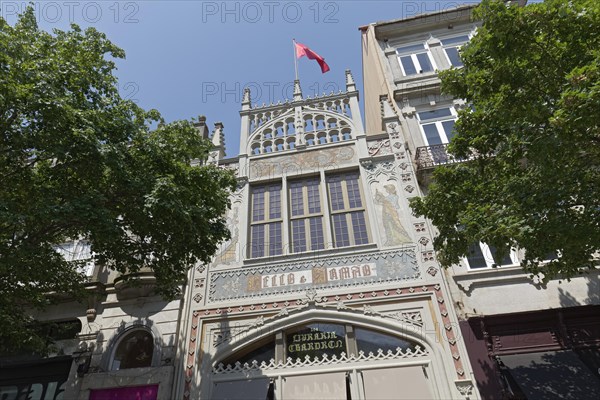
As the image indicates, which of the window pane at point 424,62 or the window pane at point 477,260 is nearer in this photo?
the window pane at point 477,260

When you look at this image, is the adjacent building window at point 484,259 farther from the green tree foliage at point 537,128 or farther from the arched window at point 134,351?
the arched window at point 134,351

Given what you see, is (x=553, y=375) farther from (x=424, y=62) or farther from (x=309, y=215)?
(x=424, y=62)

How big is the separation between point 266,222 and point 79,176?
6.34m

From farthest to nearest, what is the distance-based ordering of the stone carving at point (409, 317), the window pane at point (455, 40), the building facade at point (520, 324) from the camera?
the window pane at point (455, 40) → the stone carving at point (409, 317) → the building facade at point (520, 324)

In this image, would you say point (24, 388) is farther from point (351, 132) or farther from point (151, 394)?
point (351, 132)

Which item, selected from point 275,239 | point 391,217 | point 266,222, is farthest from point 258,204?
point 391,217

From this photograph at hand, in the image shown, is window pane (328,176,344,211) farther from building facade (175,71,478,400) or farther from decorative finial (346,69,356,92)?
decorative finial (346,69,356,92)

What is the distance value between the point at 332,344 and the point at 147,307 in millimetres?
5748

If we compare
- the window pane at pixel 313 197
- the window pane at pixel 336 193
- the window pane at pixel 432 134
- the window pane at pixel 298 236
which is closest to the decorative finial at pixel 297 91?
the window pane at pixel 313 197

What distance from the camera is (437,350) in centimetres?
1024

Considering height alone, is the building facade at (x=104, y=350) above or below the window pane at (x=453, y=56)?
below

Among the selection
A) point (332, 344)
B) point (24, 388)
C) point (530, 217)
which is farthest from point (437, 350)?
point (24, 388)

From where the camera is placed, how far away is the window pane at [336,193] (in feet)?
46.5

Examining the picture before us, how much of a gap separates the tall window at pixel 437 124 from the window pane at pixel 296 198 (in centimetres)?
530
